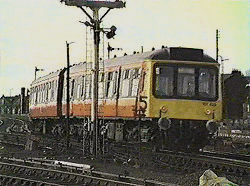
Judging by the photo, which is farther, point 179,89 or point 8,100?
point 8,100

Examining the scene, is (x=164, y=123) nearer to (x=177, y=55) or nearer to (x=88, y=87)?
(x=177, y=55)

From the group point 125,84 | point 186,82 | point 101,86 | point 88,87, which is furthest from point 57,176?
point 88,87

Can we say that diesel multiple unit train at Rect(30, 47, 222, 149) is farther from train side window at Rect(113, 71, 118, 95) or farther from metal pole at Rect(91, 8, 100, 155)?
metal pole at Rect(91, 8, 100, 155)

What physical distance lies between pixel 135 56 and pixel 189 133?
10.6 ft

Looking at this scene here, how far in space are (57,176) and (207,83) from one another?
640 cm

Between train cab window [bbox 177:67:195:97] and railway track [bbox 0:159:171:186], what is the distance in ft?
15.5

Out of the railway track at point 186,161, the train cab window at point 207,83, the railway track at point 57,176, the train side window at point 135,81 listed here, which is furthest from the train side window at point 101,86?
the railway track at point 57,176

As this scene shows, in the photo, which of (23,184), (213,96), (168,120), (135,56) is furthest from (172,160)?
(23,184)

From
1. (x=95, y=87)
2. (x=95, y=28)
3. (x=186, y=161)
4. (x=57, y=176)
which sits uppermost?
(x=95, y=28)

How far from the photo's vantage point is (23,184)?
43.9 feet

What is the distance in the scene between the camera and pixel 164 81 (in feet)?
59.9

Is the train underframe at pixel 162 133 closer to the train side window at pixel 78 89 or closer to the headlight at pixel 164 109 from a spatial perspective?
the headlight at pixel 164 109

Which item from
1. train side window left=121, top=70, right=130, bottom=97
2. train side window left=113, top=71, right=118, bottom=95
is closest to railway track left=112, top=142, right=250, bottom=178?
train side window left=121, top=70, right=130, bottom=97

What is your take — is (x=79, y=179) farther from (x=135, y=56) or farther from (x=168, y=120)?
(x=135, y=56)
